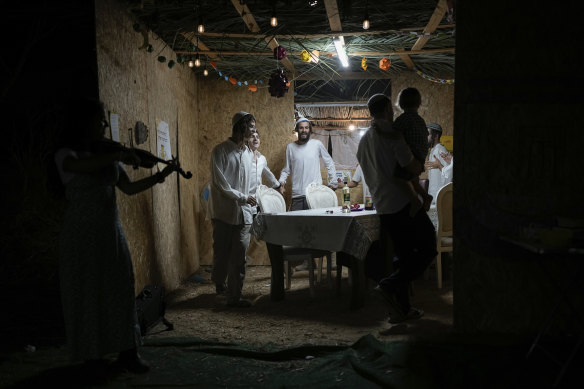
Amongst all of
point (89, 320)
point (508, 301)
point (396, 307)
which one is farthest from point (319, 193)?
point (89, 320)

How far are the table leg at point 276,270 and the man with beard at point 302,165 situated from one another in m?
1.95

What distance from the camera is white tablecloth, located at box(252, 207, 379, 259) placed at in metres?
4.30

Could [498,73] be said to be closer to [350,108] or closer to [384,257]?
[384,257]

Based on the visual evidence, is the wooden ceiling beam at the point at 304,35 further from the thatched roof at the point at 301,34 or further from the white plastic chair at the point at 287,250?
the white plastic chair at the point at 287,250

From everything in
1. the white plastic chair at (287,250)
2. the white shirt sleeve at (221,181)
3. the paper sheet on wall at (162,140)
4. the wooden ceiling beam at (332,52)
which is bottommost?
the white plastic chair at (287,250)

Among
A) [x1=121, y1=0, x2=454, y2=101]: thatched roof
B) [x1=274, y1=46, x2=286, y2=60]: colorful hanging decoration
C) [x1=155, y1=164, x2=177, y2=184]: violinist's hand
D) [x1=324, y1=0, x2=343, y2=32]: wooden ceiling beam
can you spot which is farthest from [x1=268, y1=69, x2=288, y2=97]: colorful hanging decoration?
[x1=155, y1=164, x2=177, y2=184]: violinist's hand

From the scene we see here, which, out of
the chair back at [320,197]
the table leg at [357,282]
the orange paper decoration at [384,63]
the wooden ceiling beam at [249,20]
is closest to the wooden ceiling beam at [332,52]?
the orange paper decoration at [384,63]

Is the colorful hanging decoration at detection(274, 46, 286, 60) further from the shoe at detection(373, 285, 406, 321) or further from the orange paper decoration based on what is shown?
the shoe at detection(373, 285, 406, 321)

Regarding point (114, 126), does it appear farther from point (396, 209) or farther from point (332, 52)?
point (332, 52)

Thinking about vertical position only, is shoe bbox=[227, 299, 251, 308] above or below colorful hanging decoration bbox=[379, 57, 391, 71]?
below

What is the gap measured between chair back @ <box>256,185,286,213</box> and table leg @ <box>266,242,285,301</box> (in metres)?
0.59

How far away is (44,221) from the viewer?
3.63 meters

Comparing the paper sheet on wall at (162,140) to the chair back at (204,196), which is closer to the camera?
the paper sheet on wall at (162,140)

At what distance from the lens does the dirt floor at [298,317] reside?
3.80 m
